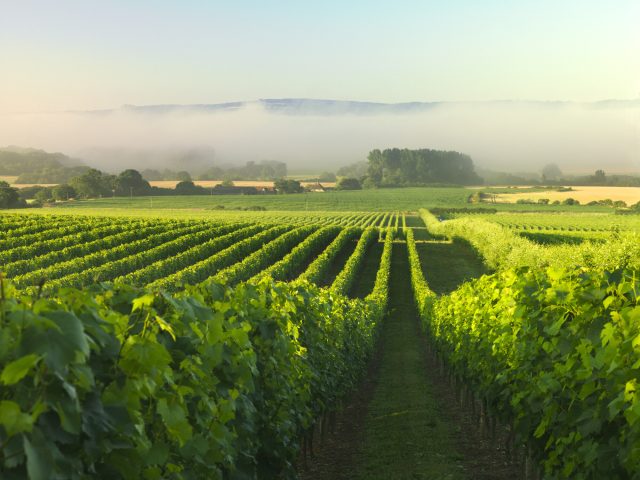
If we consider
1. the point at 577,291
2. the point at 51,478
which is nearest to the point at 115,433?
the point at 51,478

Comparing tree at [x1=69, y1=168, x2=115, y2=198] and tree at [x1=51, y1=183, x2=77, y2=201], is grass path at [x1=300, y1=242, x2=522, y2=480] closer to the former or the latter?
tree at [x1=51, y1=183, x2=77, y2=201]

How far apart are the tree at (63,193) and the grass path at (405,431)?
144920 millimetres

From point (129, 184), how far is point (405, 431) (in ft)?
556

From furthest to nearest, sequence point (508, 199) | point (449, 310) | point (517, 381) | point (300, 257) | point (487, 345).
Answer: point (508, 199) → point (300, 257) → point (449, 310) → point (487, 345) → point (517, 381)

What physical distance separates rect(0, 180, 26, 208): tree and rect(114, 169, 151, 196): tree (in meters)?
39.0

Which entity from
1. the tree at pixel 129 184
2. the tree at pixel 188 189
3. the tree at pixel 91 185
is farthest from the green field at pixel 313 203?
the tree at pixel 188 189

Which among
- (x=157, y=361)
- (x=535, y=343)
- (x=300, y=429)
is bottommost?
(x=300, y=429)

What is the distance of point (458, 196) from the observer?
7308 inches

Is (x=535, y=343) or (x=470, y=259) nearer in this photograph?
(x=535, y=343)

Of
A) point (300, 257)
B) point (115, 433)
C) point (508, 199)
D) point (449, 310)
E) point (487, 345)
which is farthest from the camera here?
point (508, 199)

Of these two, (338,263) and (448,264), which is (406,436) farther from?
(448,264)

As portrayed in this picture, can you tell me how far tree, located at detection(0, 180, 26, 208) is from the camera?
423ft

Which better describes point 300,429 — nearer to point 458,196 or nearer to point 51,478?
point 51,478

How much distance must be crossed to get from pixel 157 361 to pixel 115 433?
41cm
